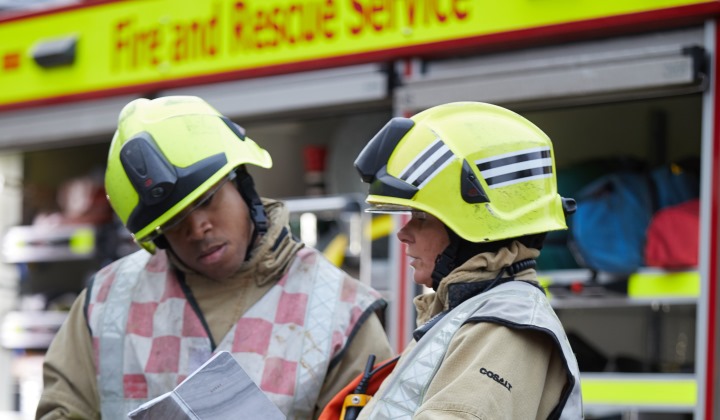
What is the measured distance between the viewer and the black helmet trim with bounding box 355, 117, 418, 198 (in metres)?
2.29

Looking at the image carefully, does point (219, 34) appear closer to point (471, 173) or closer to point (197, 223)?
point (197, 223)

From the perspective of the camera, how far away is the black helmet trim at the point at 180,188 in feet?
9.07

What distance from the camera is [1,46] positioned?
600 centimetres

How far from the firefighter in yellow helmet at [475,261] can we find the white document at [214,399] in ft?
0.73

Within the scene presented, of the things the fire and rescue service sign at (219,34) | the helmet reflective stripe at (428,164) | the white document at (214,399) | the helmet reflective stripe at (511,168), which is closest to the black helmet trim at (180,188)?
the white document at (214,399)

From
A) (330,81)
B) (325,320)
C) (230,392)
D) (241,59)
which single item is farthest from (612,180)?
(230,392)

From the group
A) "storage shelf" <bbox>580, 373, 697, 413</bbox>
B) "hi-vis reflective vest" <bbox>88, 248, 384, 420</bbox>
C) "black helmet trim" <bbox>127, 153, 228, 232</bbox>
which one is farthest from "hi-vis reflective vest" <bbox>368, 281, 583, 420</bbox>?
"storage shelf" <bbox>580, 373, 697, 413</bbox>

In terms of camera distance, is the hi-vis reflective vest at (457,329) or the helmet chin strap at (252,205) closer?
the hi-vis reflective vest at (457,329)

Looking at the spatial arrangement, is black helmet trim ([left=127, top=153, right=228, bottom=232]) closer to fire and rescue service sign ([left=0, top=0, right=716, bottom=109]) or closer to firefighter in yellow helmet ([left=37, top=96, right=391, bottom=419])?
firefighter in yellow helmet ([left=37, top=96, right=391, bottom=419])

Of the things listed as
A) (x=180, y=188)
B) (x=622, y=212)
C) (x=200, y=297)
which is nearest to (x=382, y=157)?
(x=180, y=188)

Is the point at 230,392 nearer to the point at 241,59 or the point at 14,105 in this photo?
the point at 241,59

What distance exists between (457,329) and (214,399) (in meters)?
Result: 0.48

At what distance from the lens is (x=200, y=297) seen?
2.95 meters

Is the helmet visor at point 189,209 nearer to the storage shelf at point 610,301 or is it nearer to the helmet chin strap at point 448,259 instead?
the helmet chin strap at point 448,259
